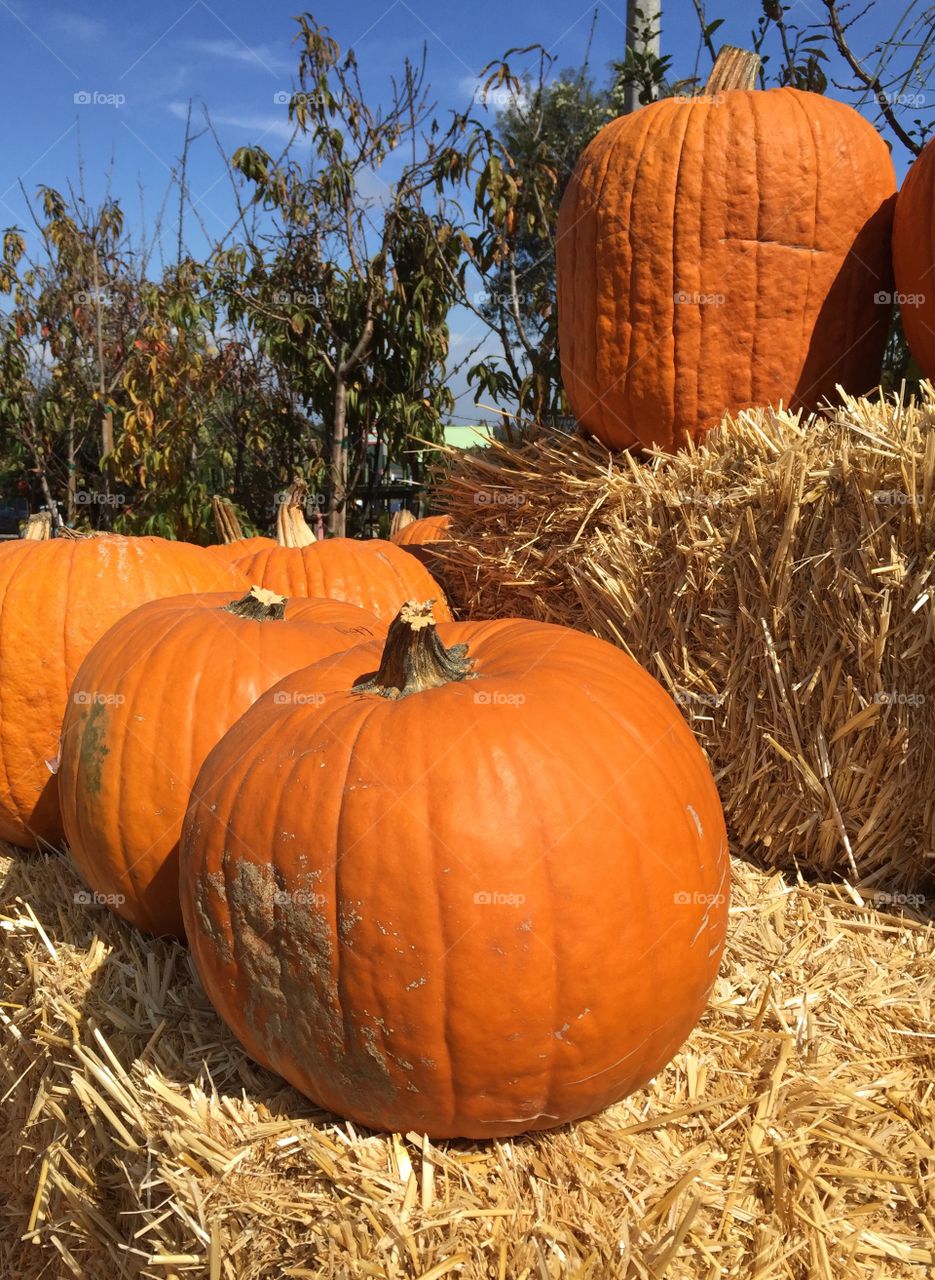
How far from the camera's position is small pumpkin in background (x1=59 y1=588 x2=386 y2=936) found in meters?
1.85

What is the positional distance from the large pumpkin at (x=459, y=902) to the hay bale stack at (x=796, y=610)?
834mm

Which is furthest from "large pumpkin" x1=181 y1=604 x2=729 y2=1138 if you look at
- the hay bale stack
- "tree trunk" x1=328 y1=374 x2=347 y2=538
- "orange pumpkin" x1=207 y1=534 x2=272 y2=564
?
"tree trunk" x1=328 y1=374 x2=347 y2=538

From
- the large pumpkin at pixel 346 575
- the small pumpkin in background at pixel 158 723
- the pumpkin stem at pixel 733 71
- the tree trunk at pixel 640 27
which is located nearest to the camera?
the small pumpkin in background at pixel 158 723

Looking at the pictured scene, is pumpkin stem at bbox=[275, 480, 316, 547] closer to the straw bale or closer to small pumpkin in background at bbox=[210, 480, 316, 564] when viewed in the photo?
small pumpkin in background at bbox=[210, 480, 316, 564]

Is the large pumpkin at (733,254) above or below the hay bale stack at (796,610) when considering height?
above

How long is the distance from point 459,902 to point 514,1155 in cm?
40

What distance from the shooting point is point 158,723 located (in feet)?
6.09

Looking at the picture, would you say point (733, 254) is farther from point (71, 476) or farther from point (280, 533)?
point (71, 476)

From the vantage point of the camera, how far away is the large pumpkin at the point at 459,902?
1.25 m

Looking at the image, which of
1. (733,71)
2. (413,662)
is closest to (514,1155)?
(413,662)

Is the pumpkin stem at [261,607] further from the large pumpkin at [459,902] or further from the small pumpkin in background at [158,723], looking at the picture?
the large pumpkin at [459,902]

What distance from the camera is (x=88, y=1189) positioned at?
1.63 m

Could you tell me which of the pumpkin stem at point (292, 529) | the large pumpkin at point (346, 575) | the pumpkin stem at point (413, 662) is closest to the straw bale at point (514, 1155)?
the pumpkin stem at point (413, 662)

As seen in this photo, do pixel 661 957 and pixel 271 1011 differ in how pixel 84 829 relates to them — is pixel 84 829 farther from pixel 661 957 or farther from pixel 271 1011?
pixel 661 957
